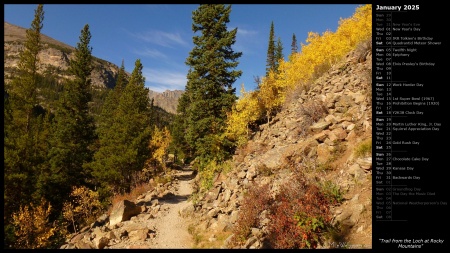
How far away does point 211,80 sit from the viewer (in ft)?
85.9

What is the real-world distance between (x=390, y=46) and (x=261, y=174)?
1170 cm

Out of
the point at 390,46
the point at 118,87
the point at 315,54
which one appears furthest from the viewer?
the point at 118,87

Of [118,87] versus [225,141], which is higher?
[118,87]

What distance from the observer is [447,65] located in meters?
6.83

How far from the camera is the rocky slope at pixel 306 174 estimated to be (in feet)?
33.7

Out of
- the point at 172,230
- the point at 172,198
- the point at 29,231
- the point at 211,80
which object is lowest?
the point at 29,231

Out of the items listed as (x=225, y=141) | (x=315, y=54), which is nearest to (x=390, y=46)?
(x=225, y=141)

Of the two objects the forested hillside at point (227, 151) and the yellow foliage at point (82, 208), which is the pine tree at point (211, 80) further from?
the yellow foliage at point (82, 208)

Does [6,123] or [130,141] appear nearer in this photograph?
[6,123]

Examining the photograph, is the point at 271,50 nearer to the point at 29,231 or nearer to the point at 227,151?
the point at 227,151

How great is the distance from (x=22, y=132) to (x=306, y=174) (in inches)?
937

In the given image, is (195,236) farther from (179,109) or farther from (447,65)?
(179,109)

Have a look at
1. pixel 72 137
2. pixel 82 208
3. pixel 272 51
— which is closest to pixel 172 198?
pixel 82 208

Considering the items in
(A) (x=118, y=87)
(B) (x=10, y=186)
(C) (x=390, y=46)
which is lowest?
Answer: (B) (x=10, y=186)
